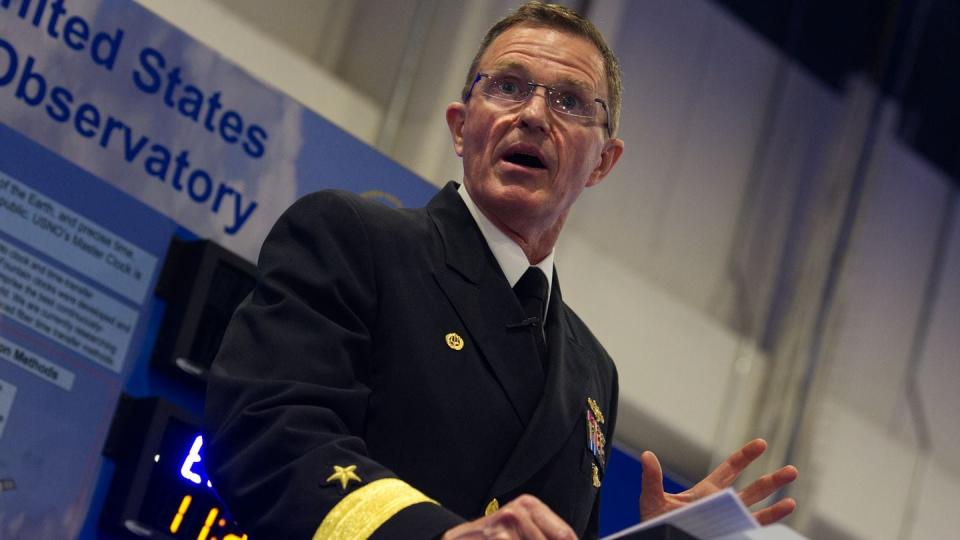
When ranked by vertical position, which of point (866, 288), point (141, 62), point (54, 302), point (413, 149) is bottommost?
point (54, 302)

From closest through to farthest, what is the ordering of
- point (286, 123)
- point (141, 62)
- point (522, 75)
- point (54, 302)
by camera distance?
point (522, 75)
point (54, 302)
point (141, 62)
point (286, 123)

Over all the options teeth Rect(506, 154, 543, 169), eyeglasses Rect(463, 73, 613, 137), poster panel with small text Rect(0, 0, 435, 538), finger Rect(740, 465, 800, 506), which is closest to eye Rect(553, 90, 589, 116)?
eyeglasses Rect(463, 73, 613, 137)

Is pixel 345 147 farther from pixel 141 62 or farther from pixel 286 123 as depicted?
pixel 141 62

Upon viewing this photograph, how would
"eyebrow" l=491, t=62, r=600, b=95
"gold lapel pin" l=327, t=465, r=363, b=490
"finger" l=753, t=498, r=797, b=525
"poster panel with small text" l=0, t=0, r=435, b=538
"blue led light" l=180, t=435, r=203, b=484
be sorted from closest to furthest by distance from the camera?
"gold lapel pin" l=327, t=465, r=363, b=490 < "finger" l=753, t=498, r=797, b=525 < "eyebrow" l=491, t=62, r=600, b=95 < "poster panel with small text" l=0, t=0, r=435, b=538 < "blue led light" l=180, t=435, r=203, b=484

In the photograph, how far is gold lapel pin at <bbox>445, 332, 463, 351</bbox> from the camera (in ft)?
7.48

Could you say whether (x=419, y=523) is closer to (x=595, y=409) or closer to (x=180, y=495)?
(x=595, y=409)

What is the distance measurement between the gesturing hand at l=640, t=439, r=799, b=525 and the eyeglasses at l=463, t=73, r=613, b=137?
671 millimetres

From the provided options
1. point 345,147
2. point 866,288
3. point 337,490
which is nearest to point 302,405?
point 337,490

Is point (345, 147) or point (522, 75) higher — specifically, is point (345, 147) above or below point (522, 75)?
above

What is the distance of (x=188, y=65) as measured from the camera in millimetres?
4609

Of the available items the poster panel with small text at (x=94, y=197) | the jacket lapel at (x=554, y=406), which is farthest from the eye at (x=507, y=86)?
the poster panel with small text at (x=94, y=197)

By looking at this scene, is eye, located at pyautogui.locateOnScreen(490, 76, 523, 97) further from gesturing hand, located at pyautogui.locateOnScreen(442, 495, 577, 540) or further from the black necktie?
gesturing hand, located at pyautogui.locateOnScreen(442, 495, 577, 540)

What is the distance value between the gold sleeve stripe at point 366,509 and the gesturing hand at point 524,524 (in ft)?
0.57

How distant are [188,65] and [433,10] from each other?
1958 millimetres
